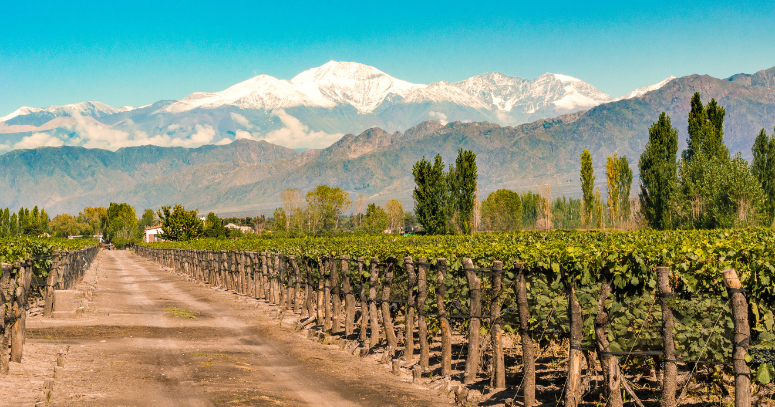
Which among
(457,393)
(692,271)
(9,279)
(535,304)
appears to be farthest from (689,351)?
(9,279)

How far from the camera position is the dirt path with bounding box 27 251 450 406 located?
35.8 feet

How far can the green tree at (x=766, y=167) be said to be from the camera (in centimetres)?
6750

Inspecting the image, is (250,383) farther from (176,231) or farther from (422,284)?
(176,231)

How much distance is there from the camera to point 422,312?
44.9 ft

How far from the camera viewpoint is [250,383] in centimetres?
1198

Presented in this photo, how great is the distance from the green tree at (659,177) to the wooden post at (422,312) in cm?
6069

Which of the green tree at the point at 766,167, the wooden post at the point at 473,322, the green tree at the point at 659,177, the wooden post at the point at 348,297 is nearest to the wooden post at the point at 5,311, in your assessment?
the wooden post at the point at 348,297

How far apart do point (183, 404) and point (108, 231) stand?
20272 cm

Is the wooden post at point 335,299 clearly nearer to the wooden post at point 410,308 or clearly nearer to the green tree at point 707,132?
the wooden post at point 410,308

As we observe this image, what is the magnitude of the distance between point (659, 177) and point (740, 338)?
219 feet

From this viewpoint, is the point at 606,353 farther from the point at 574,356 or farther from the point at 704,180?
the point at 704,180

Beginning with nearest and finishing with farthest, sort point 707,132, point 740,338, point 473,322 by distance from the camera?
point 740,338, point 473,322, point 707,132

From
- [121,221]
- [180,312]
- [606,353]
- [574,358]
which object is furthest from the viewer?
[121,221]

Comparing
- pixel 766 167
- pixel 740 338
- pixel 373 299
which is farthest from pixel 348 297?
pixel 766 167
